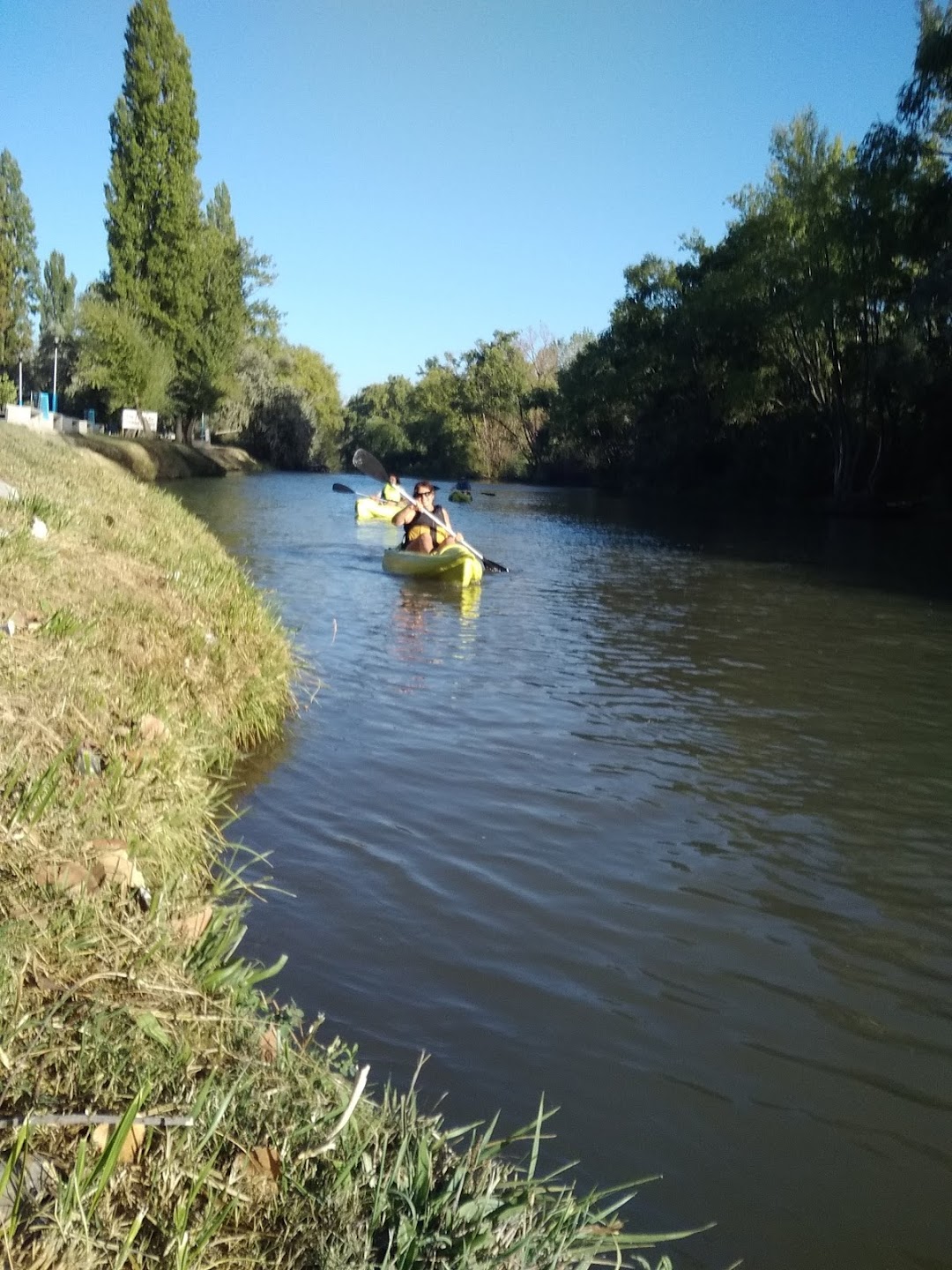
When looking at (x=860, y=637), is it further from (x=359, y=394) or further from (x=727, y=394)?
(x=359, y=394)

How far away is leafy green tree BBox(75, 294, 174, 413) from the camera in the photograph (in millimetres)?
44781

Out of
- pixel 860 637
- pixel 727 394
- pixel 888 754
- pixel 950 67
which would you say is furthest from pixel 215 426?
pixel 888 754

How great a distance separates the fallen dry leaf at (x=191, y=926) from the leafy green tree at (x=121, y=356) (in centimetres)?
4477

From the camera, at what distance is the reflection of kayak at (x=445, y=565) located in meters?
16.7

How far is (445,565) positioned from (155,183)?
38.6 m

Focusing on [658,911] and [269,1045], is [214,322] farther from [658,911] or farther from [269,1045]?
[269,1045]

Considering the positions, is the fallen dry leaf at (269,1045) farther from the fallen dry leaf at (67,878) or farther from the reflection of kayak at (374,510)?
the reflection of kayak at (374,510)

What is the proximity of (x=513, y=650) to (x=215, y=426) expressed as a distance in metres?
58.5

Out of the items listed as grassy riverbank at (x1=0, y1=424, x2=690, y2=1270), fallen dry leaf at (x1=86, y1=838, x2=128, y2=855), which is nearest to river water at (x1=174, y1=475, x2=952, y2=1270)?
grassy riverbank at (x1=0, y1=424, x2=690, y2=1270)

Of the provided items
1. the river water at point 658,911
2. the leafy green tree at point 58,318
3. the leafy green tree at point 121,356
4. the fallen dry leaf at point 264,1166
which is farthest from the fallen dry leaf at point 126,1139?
the leafy green tree at point 58,318

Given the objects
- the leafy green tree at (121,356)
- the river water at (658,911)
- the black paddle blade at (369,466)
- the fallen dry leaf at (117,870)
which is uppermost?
the leafy green tree at (121,356)

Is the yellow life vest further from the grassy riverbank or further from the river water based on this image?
the grassy riverbank

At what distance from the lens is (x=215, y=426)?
218 ft

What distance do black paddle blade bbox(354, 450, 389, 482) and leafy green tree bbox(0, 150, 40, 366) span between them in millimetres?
35825
